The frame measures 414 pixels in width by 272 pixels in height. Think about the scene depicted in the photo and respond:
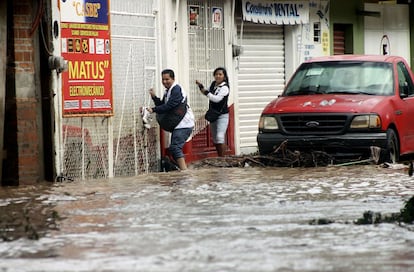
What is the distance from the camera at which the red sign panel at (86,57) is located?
16.8 m

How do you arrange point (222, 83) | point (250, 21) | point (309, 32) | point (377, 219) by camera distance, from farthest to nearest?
point (309, 32)
point (250, 21)
point (222, 83)
point (377, 219)

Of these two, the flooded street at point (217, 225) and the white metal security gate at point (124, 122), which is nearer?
the flooded street at point (217, 225)

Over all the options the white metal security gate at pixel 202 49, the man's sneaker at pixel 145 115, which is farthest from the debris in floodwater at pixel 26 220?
the white metal security gate at pixel 202 49

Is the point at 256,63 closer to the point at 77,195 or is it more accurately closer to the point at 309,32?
the point at 309,32

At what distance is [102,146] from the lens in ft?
57.8

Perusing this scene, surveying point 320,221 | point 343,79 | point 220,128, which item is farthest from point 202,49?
point 320,221

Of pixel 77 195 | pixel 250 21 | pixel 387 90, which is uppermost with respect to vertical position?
pixel 250 21

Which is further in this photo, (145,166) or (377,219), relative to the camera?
(145,166)

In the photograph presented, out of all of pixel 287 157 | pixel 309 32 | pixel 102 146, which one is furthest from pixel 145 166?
pixel 309 32

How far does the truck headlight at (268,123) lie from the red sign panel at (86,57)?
2.22 meters

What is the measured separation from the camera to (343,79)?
18.0 m

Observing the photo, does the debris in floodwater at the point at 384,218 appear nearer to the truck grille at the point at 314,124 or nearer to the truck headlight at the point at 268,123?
the truck grille at the point at 314,124

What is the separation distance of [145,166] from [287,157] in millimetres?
2723

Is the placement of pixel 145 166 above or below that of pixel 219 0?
below
